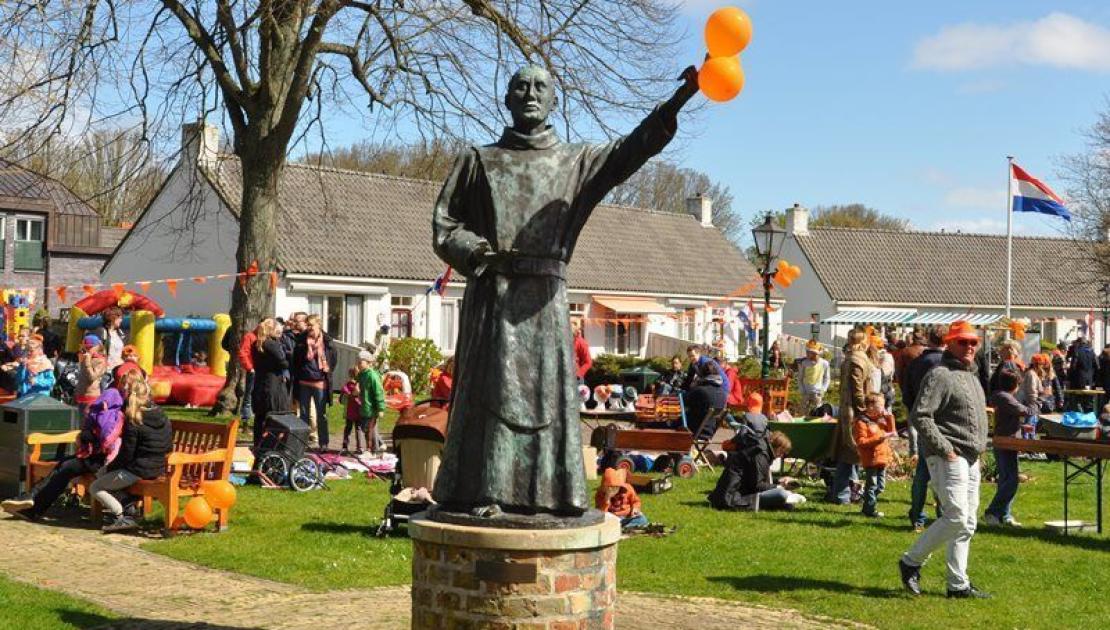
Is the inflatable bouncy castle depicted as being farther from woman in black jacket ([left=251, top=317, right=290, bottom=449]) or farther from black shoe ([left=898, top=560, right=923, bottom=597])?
black shoe ([left=898, top=560, right=923, bottom=597])

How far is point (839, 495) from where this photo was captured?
1449 cm

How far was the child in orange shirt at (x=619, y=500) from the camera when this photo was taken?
12.1m

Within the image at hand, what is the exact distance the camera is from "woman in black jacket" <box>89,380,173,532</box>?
11820mm

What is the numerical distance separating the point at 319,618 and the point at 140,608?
1245 millimetres

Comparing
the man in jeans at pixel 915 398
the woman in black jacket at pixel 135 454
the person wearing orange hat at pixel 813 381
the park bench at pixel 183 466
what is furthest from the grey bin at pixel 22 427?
the person wearing orange hat at pixel 813 381

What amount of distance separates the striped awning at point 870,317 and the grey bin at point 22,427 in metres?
43.0

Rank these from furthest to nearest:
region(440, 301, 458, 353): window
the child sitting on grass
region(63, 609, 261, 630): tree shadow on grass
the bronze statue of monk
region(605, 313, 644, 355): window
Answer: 1. region(605, 313, 644, 355): window
2. region(440, 301, 458, 353): window
3. the child sitting on grass
4. region(63, 609, 261, 630): tree shadow on grass
5. the bronze statue of monk

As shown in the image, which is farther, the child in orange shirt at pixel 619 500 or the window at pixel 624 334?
the window at pixel 624 334

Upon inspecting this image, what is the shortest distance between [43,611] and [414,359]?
2232cm

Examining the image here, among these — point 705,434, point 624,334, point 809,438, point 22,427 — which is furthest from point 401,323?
point 22,427

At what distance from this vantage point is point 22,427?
13.4 m

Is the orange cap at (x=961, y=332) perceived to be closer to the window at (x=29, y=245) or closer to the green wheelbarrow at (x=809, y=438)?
the green wheelbarrow at (x=809, y=438)

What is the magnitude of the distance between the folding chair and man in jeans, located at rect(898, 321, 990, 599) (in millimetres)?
7694

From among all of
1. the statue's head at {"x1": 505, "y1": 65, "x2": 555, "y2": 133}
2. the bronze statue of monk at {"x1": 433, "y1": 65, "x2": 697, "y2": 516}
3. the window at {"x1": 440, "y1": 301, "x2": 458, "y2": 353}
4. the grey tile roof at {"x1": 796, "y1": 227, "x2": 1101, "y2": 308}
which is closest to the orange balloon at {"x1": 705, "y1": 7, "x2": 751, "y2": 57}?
the bronze statue of monk at {"x1": 433, "y1": 65, "x2": 697, "y2": 516}
